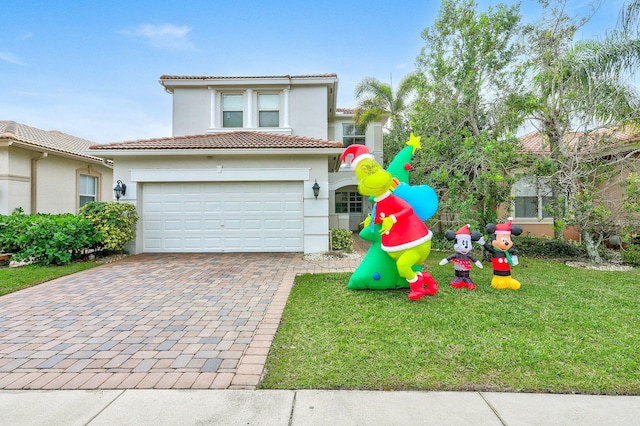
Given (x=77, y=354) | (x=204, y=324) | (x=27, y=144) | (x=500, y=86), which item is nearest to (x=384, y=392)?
(x=204, y=324)

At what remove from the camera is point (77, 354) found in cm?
346

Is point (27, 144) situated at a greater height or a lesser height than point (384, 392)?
greater

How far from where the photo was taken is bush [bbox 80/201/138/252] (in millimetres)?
8938

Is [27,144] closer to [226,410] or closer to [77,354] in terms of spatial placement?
[77,354]

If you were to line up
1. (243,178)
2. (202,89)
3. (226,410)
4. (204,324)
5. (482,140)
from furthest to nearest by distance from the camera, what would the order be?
(202,89), (243,178), (482,140), (204,324), (226,410)

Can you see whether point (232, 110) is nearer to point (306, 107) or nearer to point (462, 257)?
point (306, 107)

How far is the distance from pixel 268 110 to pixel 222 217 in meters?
5.70

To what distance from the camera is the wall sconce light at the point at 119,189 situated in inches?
391

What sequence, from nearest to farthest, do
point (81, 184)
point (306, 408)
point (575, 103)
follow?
point (306, 408) < point (575, 103) < point (81, 184)

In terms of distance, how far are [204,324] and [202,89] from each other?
12.1 m

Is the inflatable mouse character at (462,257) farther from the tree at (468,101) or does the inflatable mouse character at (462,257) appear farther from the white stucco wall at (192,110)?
the white stucco wall at (192,110)

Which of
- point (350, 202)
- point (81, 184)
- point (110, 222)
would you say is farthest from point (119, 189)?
point (350, 202)

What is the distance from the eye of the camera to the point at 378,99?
17.1 meters

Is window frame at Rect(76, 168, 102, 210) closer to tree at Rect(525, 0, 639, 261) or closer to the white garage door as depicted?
the white garage door
